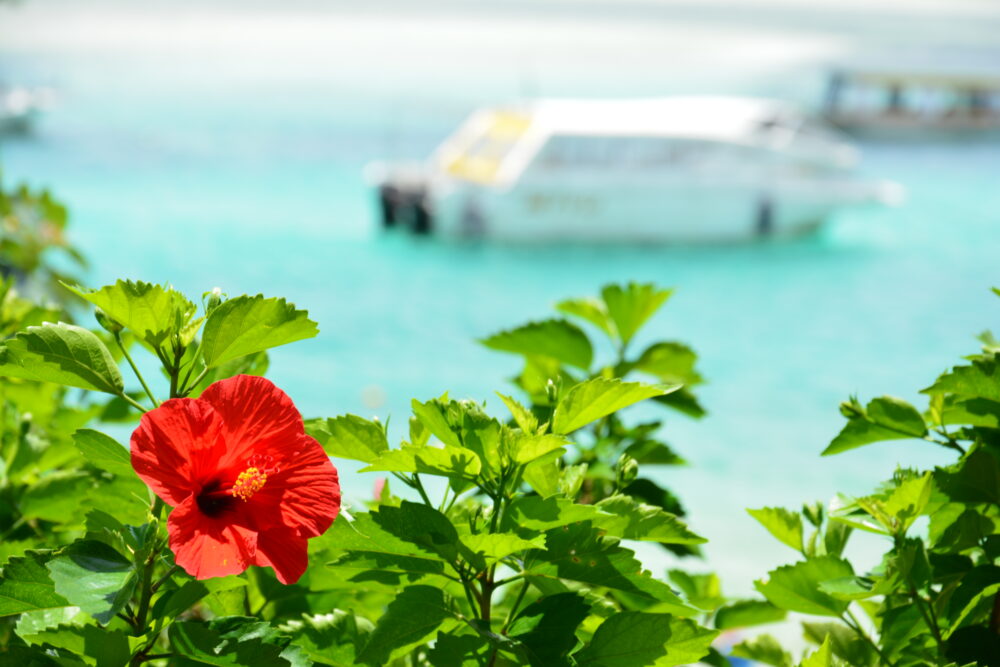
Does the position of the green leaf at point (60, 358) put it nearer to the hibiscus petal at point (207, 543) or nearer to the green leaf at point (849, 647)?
the hibiscus petal at point (207, 543)

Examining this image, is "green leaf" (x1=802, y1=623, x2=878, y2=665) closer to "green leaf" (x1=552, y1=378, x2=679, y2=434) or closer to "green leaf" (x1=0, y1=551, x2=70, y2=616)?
"green leaf" (x1=552, y1=378, x2=679, y2=434)

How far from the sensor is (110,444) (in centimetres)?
39

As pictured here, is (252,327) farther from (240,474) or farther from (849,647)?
(849,647)

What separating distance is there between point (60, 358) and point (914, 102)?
14.8 meters

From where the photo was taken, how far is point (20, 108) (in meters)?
13.4

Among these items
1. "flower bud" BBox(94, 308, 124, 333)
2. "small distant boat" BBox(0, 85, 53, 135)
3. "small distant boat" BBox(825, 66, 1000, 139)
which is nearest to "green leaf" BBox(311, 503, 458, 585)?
"flower bud" BBox(94, 308, 124, 333)

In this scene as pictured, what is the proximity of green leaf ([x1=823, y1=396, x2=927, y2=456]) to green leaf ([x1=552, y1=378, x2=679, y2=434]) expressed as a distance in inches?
5.1

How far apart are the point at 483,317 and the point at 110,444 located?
6.83 metres

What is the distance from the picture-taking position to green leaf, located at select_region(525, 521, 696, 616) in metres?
0.39

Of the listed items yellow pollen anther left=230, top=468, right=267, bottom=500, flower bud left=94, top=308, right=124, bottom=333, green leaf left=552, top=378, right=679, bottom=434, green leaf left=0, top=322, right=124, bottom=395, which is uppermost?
flower bud left=94, top=308, right=124, bottom=333

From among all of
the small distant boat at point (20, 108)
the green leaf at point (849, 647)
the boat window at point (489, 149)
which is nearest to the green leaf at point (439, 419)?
the green leaf at point (849, 647)

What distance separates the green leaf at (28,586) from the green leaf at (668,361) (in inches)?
14.1

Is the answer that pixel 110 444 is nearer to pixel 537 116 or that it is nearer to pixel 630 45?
pixel 537 116

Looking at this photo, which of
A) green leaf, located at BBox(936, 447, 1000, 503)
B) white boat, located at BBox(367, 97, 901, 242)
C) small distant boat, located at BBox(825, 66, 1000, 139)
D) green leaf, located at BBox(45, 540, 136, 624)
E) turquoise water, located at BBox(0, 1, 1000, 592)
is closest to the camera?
green leaf, located at BBox(45, 540, 136, 624)
